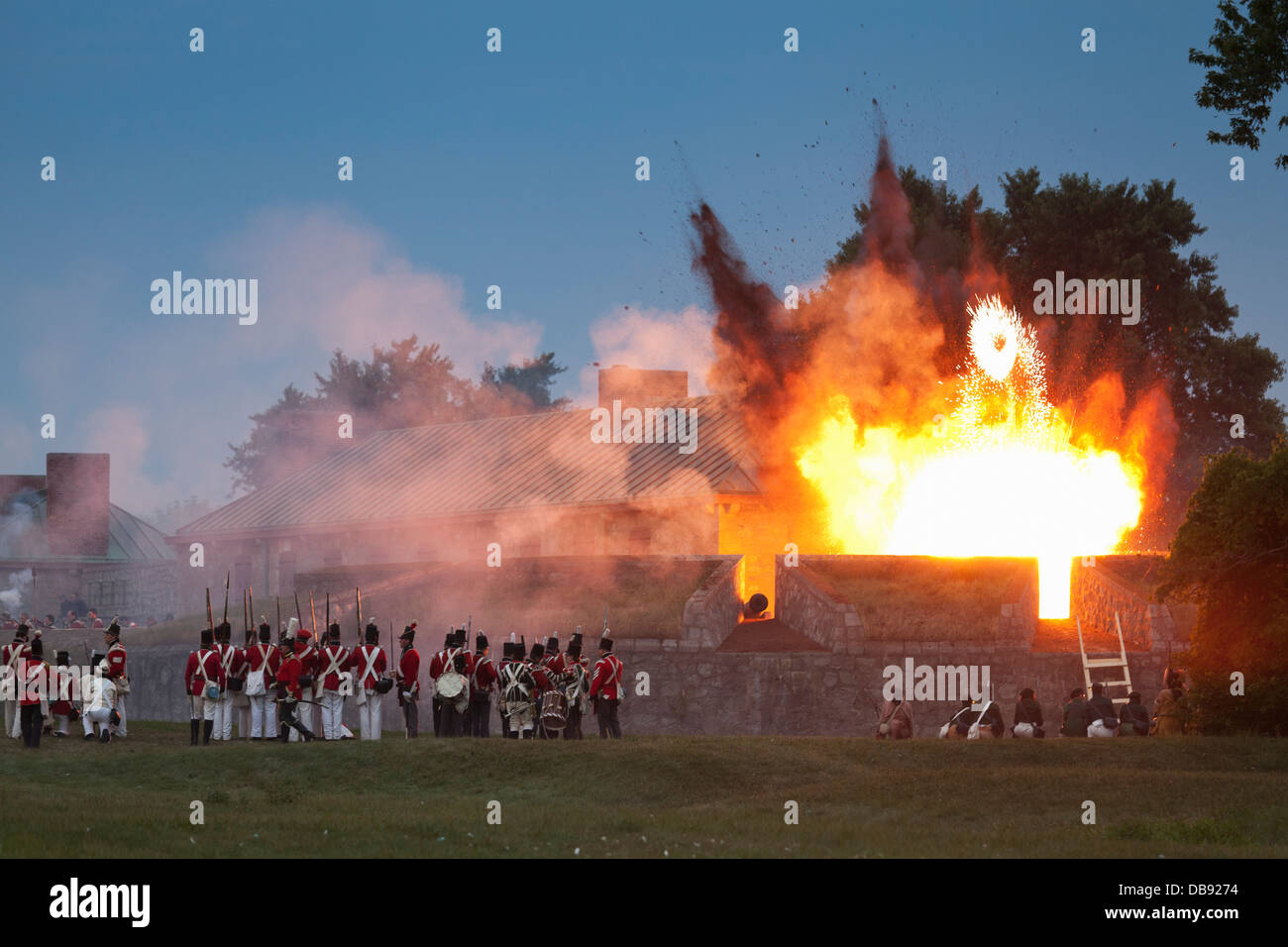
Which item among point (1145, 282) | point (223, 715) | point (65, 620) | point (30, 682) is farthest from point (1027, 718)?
point (65, 620)

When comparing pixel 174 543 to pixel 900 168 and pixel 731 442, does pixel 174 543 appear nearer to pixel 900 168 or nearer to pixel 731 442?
pixel 731 442

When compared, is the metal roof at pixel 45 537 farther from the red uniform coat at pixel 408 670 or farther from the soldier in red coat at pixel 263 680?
the red uniform coat at pixel 408 670

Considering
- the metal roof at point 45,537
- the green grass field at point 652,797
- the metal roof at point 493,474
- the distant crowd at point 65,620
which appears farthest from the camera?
the metal roof at point 45,537

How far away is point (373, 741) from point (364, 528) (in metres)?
33.5

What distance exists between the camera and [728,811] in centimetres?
1730

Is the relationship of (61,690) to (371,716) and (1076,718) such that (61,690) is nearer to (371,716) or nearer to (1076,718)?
(371,716)

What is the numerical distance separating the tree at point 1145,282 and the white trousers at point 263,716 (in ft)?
97.8

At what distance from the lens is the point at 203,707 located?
2523 cm

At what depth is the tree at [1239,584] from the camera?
24.2 meters

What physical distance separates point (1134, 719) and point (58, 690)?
757 inches

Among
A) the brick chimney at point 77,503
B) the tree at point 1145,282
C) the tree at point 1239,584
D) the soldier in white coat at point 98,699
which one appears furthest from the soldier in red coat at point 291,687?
the brick chimney at point 77,503

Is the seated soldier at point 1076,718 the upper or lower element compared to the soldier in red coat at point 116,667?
lower

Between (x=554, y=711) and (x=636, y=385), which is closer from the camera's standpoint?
(x=554, y=711)
